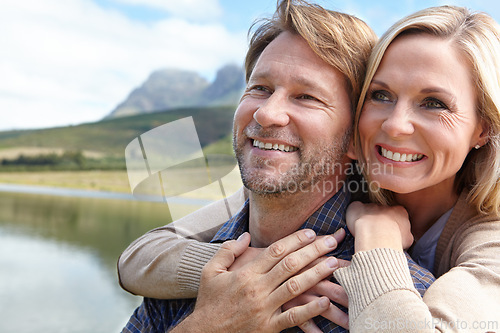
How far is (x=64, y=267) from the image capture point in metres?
37.4

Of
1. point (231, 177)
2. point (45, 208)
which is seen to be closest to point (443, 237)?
point (231, 177)

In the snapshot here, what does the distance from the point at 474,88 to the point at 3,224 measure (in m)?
55.1

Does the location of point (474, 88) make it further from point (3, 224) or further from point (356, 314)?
point (3, 224)

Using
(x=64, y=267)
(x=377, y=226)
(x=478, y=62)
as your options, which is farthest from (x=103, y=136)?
(x=478, y=62)

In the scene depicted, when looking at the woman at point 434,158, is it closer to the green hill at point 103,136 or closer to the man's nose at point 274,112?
the man's nose at point 274,112

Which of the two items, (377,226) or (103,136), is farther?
(103,136)

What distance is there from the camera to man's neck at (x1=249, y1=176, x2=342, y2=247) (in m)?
2.60

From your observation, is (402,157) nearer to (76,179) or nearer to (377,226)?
(377,226)

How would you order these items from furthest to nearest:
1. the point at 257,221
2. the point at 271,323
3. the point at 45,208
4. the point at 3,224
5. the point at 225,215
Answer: the point at 45,208, the point at 3,224, the point at 225,215, the point at 257,221, the point at 271,323

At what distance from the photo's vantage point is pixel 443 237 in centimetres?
254

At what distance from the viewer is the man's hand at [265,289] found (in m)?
2.18

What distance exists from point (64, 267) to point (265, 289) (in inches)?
1540

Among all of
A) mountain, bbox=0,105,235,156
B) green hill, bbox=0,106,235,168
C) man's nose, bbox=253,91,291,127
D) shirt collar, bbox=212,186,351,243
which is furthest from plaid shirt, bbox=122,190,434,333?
mountain, bbox=0,105,235,156

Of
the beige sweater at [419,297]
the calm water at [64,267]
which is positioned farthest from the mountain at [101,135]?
the beige sweater at [419,297]
